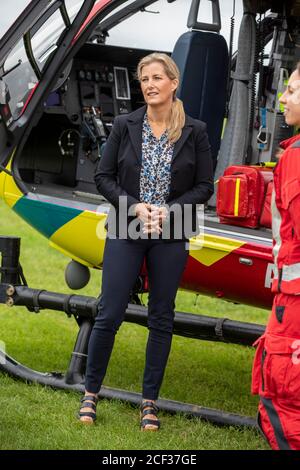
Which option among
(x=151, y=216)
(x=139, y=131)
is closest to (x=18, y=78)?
(x=139, y=131)

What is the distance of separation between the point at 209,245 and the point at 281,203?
62.7 inches

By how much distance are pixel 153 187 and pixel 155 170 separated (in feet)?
0.26

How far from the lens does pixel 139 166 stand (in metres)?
4.63

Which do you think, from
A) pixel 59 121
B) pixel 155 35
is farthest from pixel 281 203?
pixel 155 35

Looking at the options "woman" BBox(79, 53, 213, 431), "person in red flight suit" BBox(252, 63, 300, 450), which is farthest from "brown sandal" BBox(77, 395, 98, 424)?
"person in red flight suit" BBox(252, 63, 300, 450)

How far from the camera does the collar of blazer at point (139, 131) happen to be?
464 centimetres

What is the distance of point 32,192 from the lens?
5961 mm

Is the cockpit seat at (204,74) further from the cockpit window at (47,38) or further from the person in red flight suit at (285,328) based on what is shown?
the person in red flight suit at (285,328)

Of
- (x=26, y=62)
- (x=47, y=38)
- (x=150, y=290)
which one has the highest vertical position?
(x=47, y=38)

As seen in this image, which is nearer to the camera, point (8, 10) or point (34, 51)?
point (34, 51)

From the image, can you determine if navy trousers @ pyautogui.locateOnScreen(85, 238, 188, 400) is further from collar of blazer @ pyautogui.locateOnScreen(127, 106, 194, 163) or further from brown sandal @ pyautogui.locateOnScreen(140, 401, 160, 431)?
collar of blazer @ pyautogui.locateOnScreen(127, 106, 194, 163)

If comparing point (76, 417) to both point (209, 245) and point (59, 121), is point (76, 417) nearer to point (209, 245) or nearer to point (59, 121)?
point (209, 245)

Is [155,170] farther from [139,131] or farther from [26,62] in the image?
[26,62]
